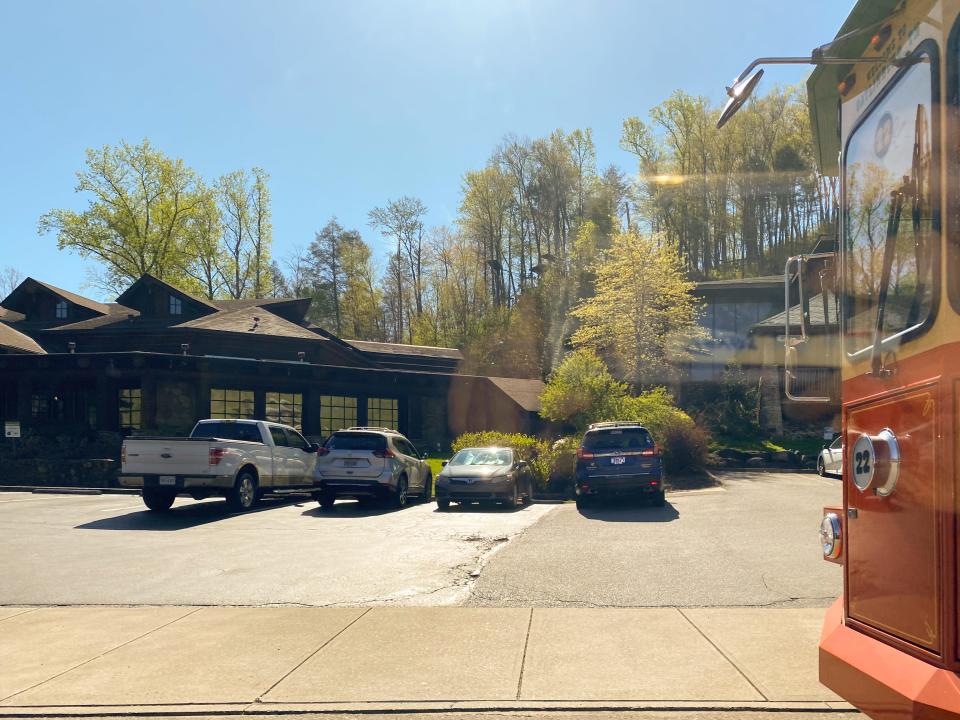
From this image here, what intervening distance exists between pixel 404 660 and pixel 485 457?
1289 centimetres

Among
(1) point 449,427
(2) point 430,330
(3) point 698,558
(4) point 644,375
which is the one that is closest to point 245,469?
(3) point 698,558

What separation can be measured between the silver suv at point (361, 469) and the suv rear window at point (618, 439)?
4.16 metres

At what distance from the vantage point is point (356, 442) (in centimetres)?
1834

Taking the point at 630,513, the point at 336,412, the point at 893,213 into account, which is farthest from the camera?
the point at 336,412

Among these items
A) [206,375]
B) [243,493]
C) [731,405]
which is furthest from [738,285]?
[243,493]

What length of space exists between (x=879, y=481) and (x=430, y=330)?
55.8 meters

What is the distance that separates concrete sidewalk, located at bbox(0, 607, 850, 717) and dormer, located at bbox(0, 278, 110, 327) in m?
34.2

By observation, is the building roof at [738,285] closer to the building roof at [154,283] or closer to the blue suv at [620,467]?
the building roof at [154,283]

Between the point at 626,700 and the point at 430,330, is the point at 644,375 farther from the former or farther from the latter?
the point at 626,700

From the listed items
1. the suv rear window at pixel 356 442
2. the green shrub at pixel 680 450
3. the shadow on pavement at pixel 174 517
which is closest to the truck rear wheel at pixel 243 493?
the shadow on pavement at pixel 174 517

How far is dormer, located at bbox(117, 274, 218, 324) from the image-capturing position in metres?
36.9

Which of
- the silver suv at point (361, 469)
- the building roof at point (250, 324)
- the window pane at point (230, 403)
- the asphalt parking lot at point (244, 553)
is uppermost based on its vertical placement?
the building roof at point (250, 324)

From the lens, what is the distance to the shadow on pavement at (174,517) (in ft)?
49.6

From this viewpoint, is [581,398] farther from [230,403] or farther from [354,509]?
[230,403]
